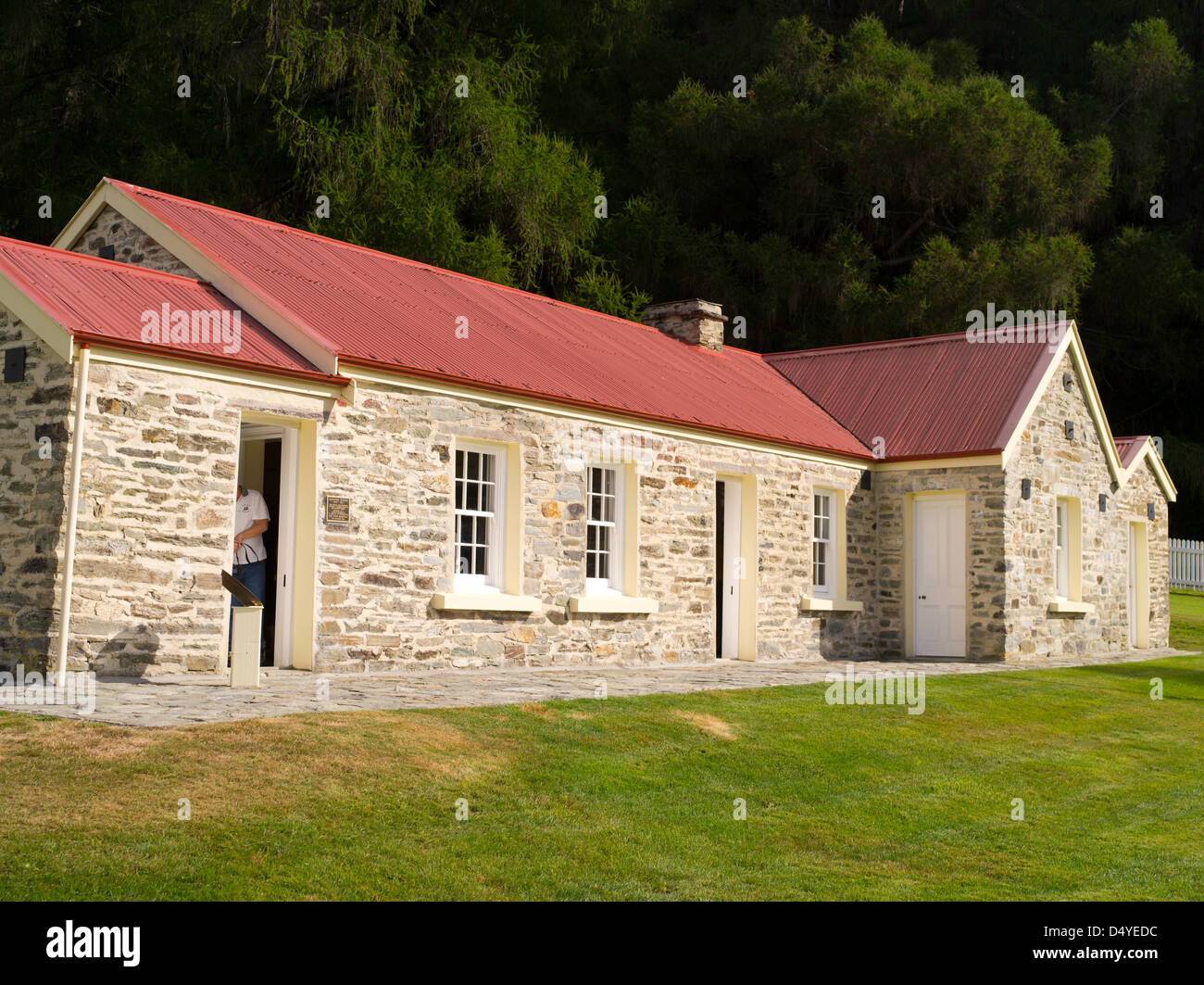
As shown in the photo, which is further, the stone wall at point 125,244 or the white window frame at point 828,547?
the white window frame at point 828,547

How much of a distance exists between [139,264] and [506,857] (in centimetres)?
1027

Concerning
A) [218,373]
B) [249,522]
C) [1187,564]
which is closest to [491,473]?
[249,522]

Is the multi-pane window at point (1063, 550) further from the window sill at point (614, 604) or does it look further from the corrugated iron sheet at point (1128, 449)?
the window sill at point (614, 604)

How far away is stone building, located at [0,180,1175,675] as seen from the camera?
1185cm

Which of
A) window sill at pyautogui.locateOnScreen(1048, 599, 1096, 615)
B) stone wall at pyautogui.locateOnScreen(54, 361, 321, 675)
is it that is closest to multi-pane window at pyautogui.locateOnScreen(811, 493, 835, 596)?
window sill at pyautogui.locateOnScreen(1048, 599, 1096, 615)

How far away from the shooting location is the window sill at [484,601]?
1428 cm

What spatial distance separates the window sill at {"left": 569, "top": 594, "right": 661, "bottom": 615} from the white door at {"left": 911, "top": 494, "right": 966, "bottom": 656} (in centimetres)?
626

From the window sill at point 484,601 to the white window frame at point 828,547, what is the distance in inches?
266

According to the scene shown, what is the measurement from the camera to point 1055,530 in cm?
2220

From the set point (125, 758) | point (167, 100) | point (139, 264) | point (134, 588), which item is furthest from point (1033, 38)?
point (125, 758)

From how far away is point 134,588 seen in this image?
11828 mm

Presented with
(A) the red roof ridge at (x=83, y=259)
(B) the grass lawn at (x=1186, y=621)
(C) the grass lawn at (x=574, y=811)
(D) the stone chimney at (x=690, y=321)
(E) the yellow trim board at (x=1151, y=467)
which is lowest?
(C) the grass lawn at (x=574, y=811)

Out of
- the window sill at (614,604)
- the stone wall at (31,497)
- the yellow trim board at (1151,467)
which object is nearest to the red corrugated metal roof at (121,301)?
the stone wall at (31,497)
